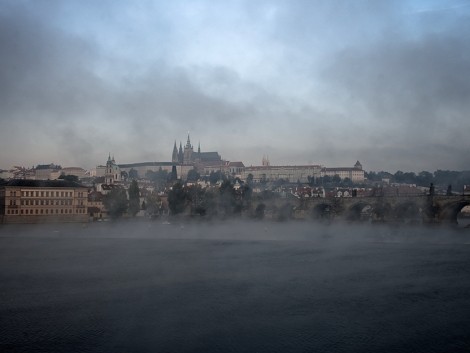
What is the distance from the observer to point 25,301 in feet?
34.8

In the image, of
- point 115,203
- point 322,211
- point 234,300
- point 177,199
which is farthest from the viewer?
point 322,211

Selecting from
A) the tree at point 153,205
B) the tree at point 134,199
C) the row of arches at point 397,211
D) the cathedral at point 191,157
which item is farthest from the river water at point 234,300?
the cathedral at point 191,157

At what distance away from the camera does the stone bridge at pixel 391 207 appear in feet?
113

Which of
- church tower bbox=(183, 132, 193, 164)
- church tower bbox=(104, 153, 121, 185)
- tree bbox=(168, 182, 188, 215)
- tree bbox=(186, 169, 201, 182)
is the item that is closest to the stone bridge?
tree bbox=(168, 182, 188, 215)

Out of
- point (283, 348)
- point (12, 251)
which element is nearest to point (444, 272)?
point (283, 348)

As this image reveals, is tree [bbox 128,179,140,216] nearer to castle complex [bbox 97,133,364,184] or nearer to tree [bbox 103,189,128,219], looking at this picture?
tree [bbox 103,189,128,219]

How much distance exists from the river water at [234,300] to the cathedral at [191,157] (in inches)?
2769

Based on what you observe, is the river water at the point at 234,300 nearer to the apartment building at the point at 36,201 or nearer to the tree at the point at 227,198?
the apartment building at the point at 36,201

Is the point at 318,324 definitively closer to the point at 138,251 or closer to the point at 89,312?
the point at 89,312

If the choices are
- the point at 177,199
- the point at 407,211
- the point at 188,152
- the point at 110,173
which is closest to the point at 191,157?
the point at 188,152

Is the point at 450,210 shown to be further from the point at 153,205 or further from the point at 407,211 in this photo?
the point at 153,205

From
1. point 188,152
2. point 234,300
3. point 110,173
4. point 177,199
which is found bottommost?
point 234,300

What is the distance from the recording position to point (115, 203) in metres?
38.9

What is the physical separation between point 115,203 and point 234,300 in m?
29.7
